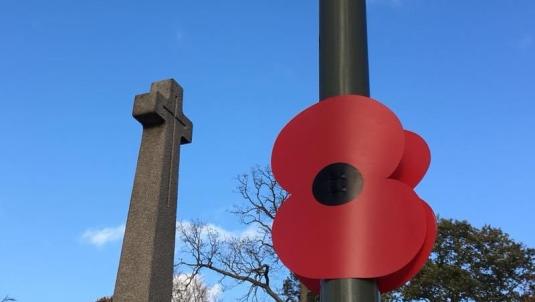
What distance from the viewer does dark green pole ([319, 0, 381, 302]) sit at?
2.60 metres

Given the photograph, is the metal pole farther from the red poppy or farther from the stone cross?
the stone cross

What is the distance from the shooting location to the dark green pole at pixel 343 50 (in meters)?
2.60

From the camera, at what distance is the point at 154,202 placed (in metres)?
4.77

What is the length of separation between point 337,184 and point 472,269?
75.0 ft

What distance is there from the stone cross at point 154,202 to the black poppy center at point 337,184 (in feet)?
7.97

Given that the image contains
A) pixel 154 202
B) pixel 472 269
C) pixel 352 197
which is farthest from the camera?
pixel 472 269

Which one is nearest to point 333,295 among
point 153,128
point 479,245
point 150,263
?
point 150,263

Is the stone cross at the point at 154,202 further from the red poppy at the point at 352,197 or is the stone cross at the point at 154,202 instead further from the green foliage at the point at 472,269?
the green foliage at the point at 472,269

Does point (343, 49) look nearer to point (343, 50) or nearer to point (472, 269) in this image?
point (343, 50)

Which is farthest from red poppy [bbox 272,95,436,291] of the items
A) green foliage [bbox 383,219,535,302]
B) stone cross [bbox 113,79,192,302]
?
green foliage [bbox 383,219,535,302]

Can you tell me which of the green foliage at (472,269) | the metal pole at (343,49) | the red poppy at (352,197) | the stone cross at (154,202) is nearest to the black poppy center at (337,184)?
the red poppy at (352,197)

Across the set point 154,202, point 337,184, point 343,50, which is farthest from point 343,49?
point 154,202

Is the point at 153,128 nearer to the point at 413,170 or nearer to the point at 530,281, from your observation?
the point at 413,170

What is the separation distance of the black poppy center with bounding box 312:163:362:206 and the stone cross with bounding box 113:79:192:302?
2.43 meters
